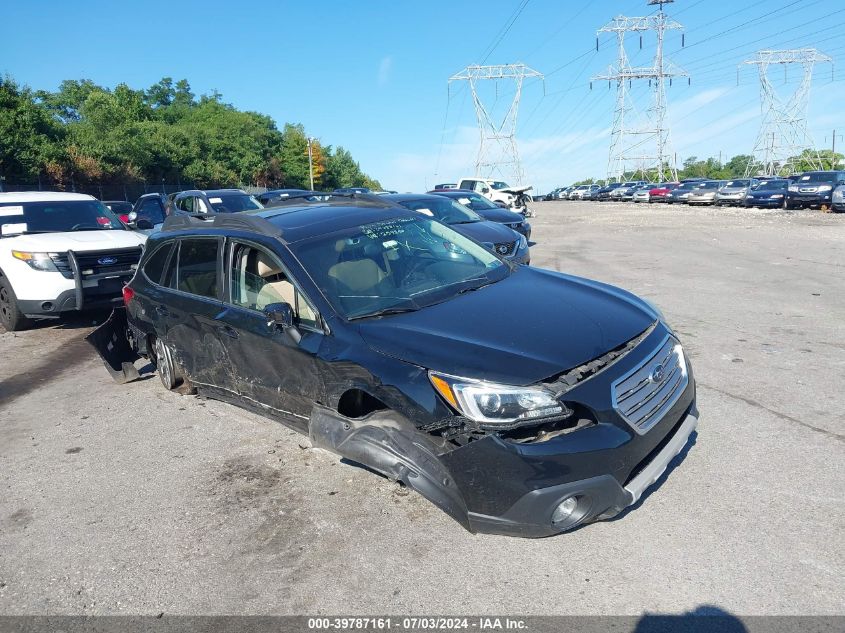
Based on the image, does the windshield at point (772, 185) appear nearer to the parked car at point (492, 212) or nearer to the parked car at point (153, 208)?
the parked car at point (492, 212)

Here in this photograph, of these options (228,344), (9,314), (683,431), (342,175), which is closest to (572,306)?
(683,431)

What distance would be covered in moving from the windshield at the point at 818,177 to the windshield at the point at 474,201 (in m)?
20.3

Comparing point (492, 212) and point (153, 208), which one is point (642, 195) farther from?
point (153, 208)

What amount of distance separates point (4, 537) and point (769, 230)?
69.9ft

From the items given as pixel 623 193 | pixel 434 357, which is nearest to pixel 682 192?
pixel 623 193

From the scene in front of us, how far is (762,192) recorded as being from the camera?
3166cm

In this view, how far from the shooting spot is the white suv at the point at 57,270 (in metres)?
8.56

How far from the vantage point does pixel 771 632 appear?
2.61 m

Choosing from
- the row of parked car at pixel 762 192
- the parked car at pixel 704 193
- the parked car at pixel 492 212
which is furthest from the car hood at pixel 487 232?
the parked car at pixel 704 193

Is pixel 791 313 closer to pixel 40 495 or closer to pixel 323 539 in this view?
pixel 323 539

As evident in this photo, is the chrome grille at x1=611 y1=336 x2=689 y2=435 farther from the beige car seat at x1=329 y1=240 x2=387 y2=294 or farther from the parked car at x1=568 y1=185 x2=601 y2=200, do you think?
the parked car at x1=568 y1=185 x2=601 y2=200

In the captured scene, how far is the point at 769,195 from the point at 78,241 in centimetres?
3135

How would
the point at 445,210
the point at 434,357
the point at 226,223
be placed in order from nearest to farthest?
the point at 434,357
the point at 226,223
the point at 445,210

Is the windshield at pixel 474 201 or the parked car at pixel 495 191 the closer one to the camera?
the windshield at pixel 474 201
